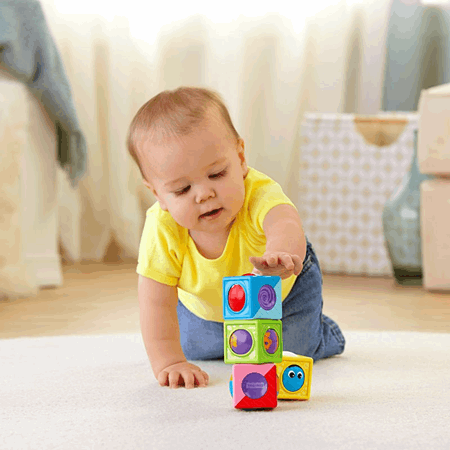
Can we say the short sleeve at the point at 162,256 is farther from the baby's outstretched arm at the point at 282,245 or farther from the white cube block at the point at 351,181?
the white cube block at the point at 351,181

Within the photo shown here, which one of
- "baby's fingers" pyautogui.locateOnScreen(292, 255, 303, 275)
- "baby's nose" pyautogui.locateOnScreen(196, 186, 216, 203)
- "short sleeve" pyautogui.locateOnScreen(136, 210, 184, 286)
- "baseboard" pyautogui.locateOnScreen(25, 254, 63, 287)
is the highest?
"baby's nose" pyautogui.locateOnScreen(196, 186, 216, 203)

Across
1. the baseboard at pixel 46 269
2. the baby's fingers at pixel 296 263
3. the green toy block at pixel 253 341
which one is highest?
the baby's fingers at pixel 296 263

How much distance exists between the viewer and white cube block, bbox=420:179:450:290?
180 centimetres

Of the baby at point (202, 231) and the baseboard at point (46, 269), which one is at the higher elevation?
the baby at point (202, 231)

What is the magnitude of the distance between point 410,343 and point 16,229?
0.92m

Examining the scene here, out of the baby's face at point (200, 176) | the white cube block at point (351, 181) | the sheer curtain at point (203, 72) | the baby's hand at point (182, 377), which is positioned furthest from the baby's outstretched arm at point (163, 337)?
the sheer curtain at point (203, 72)

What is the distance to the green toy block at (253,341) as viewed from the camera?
2.43 feet

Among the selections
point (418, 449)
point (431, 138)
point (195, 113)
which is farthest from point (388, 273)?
point (418, 449)

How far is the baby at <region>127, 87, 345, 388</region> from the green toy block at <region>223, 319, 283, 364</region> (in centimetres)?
6

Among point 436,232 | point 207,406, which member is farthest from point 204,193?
point 436,232

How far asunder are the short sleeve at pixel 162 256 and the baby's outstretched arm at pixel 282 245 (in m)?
0.14

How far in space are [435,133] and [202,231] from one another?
3.46ft

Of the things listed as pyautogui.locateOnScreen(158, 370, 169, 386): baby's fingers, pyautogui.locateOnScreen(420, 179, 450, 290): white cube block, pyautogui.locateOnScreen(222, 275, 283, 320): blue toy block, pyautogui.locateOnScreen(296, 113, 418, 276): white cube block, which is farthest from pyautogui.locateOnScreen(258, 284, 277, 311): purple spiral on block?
pyautogui.locateOnScreen(296, 113, 418, 276): white cube block

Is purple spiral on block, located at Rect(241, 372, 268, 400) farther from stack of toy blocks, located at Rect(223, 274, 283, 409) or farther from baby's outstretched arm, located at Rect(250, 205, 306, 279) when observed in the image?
baby's outstretched arm, located at Rect(250, 205, 306, 279)
